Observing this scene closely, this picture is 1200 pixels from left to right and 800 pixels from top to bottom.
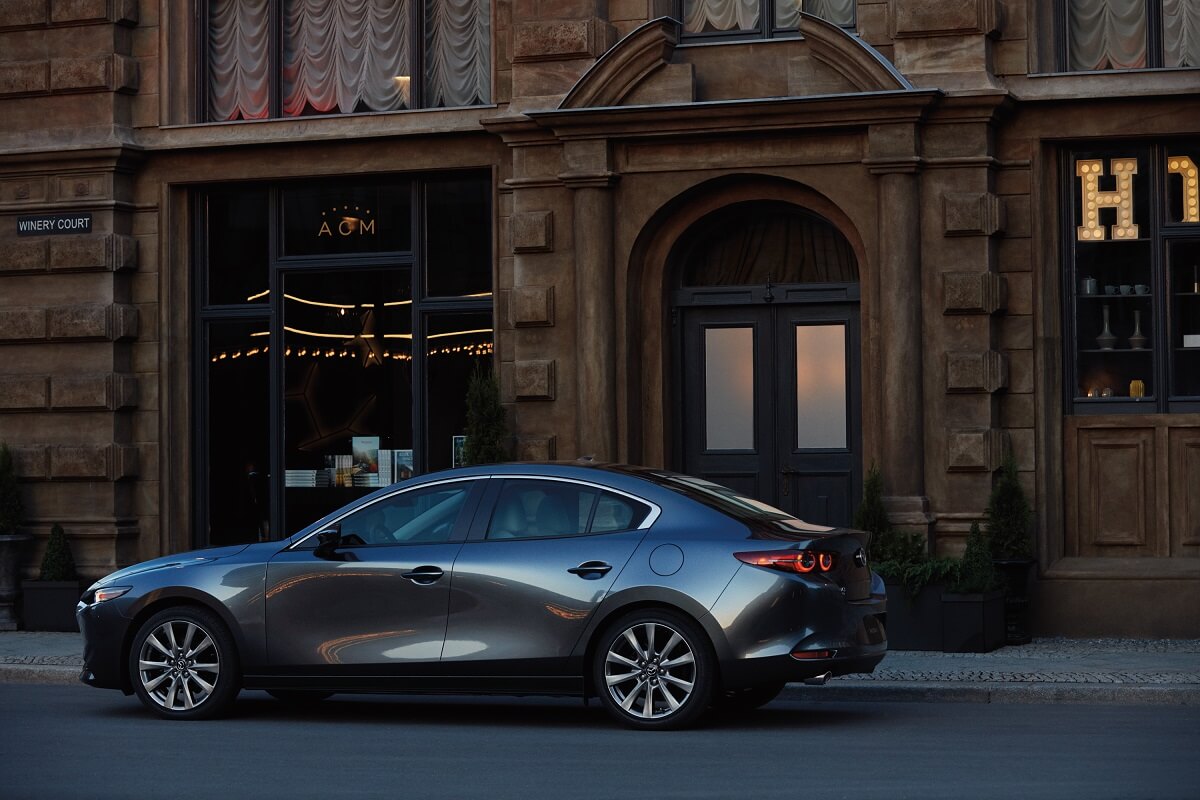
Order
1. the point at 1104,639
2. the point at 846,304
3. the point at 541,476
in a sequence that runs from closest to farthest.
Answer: the point at 541,476 < the point at 1104,639 < the point at 846,304

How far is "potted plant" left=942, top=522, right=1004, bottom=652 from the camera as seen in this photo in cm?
1461

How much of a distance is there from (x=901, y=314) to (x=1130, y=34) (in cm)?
308

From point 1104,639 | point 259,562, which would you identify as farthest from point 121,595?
point 1104,639

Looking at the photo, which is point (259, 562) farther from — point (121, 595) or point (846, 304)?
point (846, 304)

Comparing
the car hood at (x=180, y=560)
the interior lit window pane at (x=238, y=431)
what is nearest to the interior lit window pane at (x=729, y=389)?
the interior lit window pane at (x=238, y=431)

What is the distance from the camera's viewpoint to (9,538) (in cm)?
1753

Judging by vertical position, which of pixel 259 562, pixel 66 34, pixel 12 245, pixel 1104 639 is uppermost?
pixel 66 34

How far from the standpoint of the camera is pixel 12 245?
18.2m

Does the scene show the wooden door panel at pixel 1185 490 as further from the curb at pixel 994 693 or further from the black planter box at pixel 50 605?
the black planter box at pixel 50 605

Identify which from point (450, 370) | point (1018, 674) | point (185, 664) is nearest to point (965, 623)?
point (1018, 674)

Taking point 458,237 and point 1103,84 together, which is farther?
point 458,237

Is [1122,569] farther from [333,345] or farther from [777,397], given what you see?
[333,345]

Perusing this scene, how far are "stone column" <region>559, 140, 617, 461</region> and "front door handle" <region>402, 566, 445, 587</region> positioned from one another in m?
5.63

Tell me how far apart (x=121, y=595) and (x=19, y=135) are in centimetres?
818
